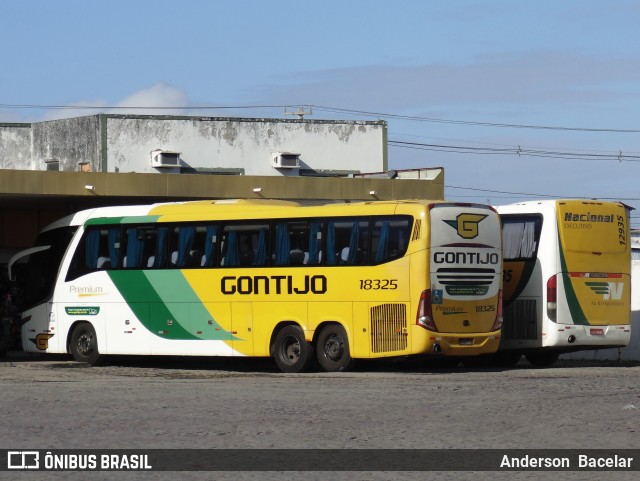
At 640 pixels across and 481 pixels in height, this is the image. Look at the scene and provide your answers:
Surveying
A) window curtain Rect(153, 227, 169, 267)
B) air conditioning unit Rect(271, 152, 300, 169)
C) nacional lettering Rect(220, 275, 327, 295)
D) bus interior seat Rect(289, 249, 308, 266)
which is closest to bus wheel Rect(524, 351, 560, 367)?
nacional lettering Rect(220, 275, 327, 295)

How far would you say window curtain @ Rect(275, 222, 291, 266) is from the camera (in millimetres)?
26172

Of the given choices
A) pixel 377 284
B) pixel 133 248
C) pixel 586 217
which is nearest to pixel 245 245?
pixel 133 248

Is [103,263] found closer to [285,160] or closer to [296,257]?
[296,257]

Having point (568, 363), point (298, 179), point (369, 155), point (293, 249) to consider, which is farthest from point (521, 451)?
point (369, 155)

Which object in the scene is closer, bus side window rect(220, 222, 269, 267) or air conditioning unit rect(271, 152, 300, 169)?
bus side window rect(220, 222, 269, 267)

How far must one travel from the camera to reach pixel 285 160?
6688 centimetres

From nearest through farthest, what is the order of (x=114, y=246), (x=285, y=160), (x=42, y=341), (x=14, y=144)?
(x=114, y=246), (x=42, y=341), (x=285, y=160), (x=14, y=144)

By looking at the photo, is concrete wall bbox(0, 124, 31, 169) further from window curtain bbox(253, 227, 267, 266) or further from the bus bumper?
the bus bumper

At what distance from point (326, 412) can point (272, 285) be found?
33.3ft

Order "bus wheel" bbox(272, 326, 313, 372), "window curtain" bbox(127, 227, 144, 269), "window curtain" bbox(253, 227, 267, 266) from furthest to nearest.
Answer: "window curtain" bbox(127, 227, 144, 269) → "window curtain" bbox(253, 227, 267, 266) → "bus wheel" bbox(272, 326, 313, 372)

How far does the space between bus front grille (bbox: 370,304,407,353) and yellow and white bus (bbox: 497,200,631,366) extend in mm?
3503

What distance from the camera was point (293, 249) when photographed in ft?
85.6

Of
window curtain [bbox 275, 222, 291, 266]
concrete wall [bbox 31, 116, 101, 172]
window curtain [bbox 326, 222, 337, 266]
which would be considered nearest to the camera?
window curtain [bbox 326, 222, 337, 266]

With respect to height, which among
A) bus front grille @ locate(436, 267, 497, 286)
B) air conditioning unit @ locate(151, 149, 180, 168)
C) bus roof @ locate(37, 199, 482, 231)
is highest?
air conditioning unit @ locate(151, 149, 180, 168)
